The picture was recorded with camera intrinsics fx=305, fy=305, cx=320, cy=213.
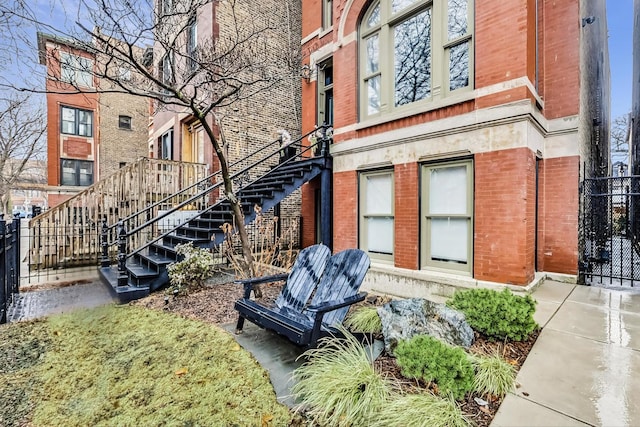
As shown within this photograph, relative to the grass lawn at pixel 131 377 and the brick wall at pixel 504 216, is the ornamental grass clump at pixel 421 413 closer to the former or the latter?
the grass lawn at pixel 131 377

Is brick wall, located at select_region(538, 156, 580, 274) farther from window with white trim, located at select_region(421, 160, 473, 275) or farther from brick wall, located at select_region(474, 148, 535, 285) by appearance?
window with white trim, located at select_region(421, 160, 473, 275)

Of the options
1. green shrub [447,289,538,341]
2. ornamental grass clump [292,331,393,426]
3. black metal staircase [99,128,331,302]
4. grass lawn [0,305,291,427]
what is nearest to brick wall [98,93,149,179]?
black metal staircase [99,128,331,302]

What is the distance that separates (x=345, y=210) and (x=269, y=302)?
3051mm

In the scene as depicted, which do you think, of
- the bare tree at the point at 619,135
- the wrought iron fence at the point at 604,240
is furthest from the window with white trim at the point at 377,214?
the bare tree at the point at 619,135

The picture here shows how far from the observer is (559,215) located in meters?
5.82

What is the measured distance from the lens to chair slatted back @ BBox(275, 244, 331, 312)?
4.29 metres

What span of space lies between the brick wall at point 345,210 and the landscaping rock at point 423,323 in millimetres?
3506

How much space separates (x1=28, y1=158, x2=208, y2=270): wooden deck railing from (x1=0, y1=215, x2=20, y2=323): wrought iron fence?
6.03 ft

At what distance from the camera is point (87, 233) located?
8.85 meters

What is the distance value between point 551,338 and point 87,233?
10.9m

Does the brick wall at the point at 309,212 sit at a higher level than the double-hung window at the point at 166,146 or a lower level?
lower

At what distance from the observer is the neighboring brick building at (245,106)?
10031 millimetres

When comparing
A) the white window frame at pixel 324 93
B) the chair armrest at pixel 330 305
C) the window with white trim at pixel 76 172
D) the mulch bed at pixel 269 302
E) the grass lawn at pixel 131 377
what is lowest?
the grass lawn at pixel 131 377

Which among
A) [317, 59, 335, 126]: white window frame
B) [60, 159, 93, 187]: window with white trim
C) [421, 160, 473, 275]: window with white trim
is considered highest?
[317, 59, 335, 126]: white window frame
